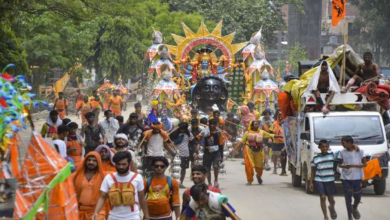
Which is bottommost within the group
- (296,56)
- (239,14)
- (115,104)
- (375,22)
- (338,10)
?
(115,104)

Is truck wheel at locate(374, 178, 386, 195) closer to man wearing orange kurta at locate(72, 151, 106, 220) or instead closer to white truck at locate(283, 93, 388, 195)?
white truck at locate(283, 93, 388, 195)

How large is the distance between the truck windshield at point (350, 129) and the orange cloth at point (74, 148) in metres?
4.84

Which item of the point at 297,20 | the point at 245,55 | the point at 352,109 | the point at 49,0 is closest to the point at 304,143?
the point at 352,109

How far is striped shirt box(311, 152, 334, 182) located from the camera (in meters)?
14.6

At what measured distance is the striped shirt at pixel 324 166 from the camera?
14.6 meters

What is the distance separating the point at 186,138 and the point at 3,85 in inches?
416

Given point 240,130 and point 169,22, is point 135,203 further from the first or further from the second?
point 169,22

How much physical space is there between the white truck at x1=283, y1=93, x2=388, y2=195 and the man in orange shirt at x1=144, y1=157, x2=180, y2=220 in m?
7.65

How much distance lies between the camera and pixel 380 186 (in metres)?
18.3

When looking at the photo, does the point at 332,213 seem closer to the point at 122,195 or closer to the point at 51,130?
the point at 51,130

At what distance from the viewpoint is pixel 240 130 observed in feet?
91.6

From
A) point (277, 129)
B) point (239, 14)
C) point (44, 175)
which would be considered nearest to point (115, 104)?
point (277, 129)

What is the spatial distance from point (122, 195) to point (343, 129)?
9.27 meters

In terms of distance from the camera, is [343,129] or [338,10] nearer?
[343,129]
